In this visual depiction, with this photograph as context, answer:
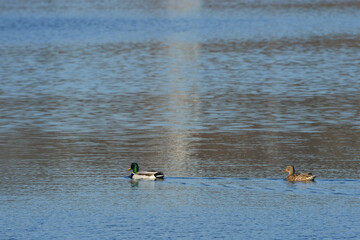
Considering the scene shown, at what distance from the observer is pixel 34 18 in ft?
268

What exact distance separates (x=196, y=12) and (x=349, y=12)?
16696 mm

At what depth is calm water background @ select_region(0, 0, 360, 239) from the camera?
1571 cm

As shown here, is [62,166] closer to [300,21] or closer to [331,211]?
[331,211]

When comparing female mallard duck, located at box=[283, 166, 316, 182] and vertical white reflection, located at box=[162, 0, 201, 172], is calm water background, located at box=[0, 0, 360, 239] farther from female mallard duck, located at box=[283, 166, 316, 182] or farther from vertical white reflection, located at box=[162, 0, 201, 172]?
female mallard duck, located at box=[283, 166, 316, 182]

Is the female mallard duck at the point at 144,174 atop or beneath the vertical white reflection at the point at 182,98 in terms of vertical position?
beneath

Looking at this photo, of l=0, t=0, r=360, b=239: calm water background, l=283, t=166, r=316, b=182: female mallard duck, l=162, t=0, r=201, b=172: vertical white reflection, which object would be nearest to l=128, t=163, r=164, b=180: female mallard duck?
l=0, t=0, r=360, b=239: calm water background

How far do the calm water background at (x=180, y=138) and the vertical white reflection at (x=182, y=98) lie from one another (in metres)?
0.07

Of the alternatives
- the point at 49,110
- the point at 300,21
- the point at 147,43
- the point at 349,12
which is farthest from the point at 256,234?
the point at 349,12

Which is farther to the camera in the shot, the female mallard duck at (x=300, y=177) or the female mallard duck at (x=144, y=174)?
the female mallard duck at (x=144, y=174)

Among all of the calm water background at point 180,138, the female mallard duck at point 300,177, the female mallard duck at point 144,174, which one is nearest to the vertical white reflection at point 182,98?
the calm water background at point 180,138

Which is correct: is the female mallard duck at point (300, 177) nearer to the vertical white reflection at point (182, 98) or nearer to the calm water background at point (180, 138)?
the calm water background at point (180, 138)

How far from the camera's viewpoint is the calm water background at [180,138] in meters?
15.7

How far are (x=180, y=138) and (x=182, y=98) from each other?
8980 millimetres

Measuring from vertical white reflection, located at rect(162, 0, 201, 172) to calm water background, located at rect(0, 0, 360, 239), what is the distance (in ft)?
0.23
